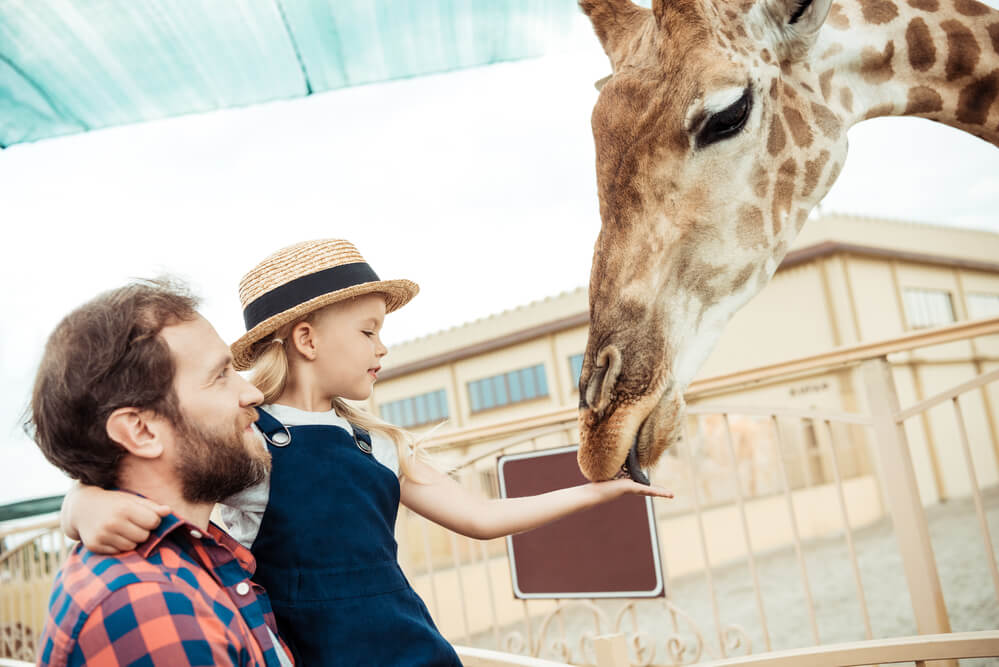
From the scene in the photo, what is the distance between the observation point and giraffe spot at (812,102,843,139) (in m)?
1.57

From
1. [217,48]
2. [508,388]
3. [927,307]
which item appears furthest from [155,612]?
[927,307]

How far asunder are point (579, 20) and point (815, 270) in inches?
606

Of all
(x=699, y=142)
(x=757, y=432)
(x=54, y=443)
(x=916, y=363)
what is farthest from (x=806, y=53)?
(x=916, y=363)

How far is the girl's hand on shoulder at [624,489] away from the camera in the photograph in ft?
4.44

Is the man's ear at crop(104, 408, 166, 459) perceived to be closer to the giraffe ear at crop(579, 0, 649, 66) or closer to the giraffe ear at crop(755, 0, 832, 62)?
the giraffe ear at crop(579, 0, 649, 66)

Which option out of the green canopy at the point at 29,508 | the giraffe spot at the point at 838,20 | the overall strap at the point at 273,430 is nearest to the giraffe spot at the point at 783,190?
the giraffe spot at the point at 838,20

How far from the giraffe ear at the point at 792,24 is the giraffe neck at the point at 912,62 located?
106 millimetres

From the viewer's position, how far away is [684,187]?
145 centimetres

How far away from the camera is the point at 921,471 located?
1622cm

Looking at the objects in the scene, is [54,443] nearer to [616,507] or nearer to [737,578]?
[616,507]

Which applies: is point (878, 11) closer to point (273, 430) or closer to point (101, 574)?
point (273, 430)

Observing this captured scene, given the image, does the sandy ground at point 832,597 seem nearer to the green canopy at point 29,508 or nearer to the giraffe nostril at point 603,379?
the green canopy at point 29,508

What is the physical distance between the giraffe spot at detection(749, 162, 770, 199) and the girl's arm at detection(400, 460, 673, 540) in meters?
0.65

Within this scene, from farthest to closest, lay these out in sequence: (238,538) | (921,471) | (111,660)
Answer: (921,471)
(238,538)
(111,660)
